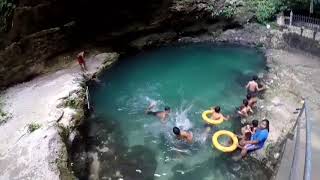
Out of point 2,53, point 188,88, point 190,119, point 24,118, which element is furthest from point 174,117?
point 2,53

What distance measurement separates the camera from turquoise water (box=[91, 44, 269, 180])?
1228 cm

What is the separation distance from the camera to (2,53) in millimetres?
15820

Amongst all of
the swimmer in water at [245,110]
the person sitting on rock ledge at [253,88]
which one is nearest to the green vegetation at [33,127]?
the swimmer in water at [245,110]

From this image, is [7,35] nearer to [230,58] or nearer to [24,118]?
[24,118]

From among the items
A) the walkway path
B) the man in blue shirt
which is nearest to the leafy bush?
the walkway path

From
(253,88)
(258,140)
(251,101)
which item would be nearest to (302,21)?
(253,88)

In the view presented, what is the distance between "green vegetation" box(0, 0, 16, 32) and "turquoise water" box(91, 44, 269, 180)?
4.77 m

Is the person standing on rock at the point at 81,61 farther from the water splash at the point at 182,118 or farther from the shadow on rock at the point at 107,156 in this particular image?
the water splash at the point at 182,118

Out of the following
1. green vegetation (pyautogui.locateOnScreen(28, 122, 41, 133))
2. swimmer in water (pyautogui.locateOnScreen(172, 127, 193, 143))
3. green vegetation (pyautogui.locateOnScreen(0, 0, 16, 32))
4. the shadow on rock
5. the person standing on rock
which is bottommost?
the shadow on rock

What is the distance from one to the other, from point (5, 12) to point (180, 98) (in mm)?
8353

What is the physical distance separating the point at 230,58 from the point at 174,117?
20.2 ft

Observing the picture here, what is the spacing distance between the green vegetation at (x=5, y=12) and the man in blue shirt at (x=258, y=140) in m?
11.0

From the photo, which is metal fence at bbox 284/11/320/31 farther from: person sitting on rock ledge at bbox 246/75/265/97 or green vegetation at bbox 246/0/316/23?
person sitting on rock ledge at bbox 246/75/265/97

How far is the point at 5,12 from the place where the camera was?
15.6 metres
